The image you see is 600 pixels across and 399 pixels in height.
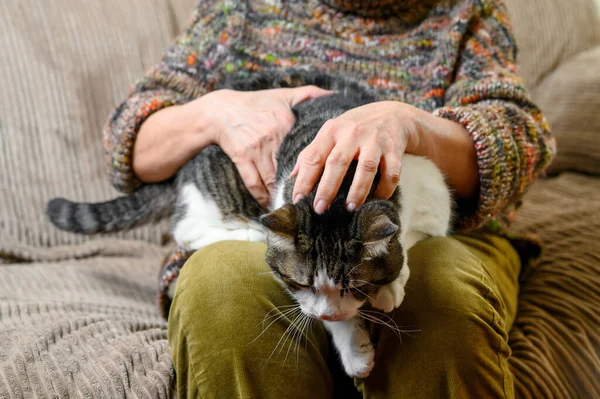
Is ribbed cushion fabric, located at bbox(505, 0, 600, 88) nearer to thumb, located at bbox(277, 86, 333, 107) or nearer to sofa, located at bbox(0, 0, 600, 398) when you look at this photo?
sofa, located at bbox(0, 0, 600, 398)

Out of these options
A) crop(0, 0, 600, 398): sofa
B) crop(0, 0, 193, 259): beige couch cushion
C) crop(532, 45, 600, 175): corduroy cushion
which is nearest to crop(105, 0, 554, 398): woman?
crop(0, 0, 600, 398): sofa

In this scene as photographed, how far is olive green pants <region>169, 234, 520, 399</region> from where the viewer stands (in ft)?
2.46

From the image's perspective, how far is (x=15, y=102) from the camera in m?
1.44

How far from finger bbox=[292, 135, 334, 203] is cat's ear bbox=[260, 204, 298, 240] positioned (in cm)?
4

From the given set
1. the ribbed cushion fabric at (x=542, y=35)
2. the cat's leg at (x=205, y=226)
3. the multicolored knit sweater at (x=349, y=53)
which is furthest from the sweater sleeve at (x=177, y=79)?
the ribbed cushion fabric at (x=542, y=35)

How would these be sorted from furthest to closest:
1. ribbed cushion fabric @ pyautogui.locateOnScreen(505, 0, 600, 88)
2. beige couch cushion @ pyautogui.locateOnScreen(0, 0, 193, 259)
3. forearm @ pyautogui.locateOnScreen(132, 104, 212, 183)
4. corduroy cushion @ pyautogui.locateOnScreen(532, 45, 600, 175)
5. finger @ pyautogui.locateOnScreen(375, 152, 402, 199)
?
1. ribbed cushion fabric @ pyautogui.locateOnScreen(505, 0, 600, 88)
2. corduroy cushion @ pyautogui.locateOnScreen(532, 45, 600, 175)
3. beige couch cushion @ pyautogui.locateOnScreen(0, 0, 193, 259)
4. forearm @ pyautogui.locateOnScreen(132, 104, 212, 183)
5. finger @ pyautogui.locateOnScreen(375, 152, 402, 199)

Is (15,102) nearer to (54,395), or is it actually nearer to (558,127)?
(54,395)

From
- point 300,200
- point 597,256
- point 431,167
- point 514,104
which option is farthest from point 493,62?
point 300,200

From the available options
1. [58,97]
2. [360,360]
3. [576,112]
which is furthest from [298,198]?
[576,112]

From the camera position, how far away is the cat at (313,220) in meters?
0.79

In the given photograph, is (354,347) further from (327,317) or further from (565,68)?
(565,68)

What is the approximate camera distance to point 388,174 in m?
0.82

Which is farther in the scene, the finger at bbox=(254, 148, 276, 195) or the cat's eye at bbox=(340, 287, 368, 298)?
the finger at bbox=(254, 148, 276, 195)

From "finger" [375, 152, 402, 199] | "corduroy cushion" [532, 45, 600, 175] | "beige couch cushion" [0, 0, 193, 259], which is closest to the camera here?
"finger" [375, 152, 402, 199]
